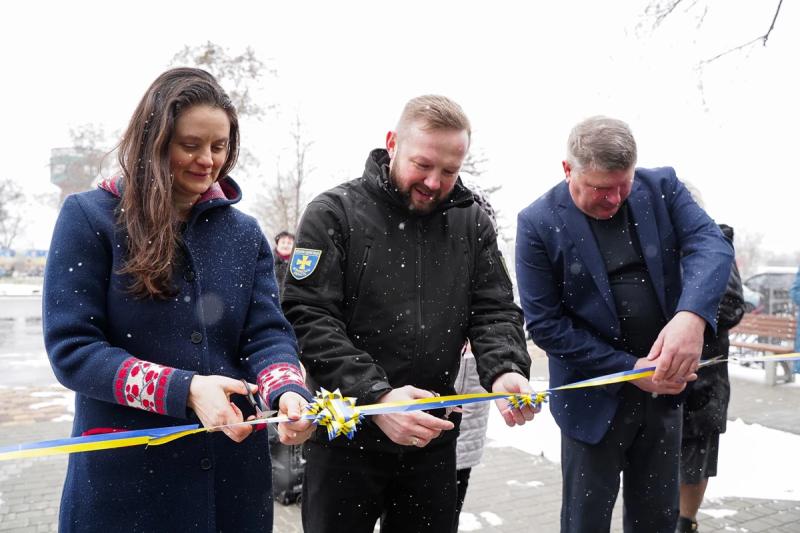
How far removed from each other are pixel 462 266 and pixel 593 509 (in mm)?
1311

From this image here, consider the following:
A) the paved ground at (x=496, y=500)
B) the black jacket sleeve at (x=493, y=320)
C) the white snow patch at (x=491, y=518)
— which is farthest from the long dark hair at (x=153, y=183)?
the white snow patch at (x=491, y=518)

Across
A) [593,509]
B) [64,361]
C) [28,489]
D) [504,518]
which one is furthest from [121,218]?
[28,489]

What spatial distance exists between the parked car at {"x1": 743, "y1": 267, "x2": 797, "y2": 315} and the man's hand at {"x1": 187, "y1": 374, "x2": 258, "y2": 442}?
20150 mm

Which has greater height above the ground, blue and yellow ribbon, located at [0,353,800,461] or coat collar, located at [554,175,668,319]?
coat collar, located at [554,175,668,319]

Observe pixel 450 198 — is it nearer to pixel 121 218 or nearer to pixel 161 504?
pixel 121 218

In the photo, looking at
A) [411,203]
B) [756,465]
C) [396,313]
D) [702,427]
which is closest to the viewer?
[396,313]

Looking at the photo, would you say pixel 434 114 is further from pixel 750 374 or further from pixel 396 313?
pixel 750 374

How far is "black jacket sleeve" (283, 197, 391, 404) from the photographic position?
89.4 inches

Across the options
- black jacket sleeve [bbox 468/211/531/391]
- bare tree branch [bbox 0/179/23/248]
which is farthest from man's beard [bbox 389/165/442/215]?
bare tree branch [bbox 0/179/23/248]

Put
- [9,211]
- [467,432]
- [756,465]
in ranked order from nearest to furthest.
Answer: [467,432], [756,465], [9,211]

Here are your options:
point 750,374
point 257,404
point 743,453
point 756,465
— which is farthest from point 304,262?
point 750,374

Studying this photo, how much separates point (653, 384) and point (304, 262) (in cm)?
159

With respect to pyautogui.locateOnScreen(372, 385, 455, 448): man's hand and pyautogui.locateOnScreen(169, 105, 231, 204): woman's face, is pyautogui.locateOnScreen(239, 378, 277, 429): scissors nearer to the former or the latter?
pyautogui.locateOnScreen(372, 385, 455, 448): man's hand

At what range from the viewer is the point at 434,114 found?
248 centimetres
